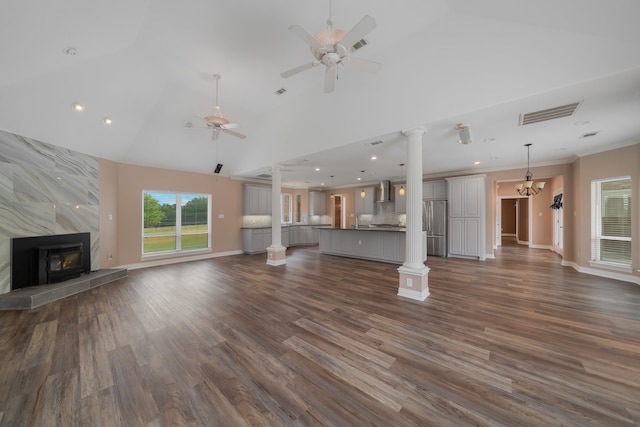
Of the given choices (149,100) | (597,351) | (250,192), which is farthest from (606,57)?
(250,192)

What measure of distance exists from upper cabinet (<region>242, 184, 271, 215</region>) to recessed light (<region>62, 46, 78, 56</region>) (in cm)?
526

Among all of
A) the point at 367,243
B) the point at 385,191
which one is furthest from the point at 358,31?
the point at 385,191

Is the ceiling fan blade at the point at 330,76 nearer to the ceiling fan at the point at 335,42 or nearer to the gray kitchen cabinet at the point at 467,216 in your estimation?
the ceiling fan at the point at 335,42

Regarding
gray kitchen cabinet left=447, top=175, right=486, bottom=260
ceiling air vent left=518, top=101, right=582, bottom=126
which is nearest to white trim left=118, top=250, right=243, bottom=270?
gray kitchen cabinet left=447, top=175, right=486, bottom=260

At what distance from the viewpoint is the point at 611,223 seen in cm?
503

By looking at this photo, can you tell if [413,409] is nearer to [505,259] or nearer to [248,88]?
[248,88]

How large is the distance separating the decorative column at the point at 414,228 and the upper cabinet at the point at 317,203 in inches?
277

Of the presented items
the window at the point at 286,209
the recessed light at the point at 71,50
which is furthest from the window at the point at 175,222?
the recessed light at the point at 71,50

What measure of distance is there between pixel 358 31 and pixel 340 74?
1.92 m

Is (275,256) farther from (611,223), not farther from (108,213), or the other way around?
(611,223)

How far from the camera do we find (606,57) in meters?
2.28

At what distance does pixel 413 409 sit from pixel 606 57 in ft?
12.6

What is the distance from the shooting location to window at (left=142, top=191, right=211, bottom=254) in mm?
6320

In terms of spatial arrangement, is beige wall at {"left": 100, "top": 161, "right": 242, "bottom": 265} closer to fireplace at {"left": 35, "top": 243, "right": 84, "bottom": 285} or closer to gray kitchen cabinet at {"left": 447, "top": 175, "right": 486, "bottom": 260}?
fireplace at {"left": 35, "top": 243, "right": 84, "bottom": 285}
